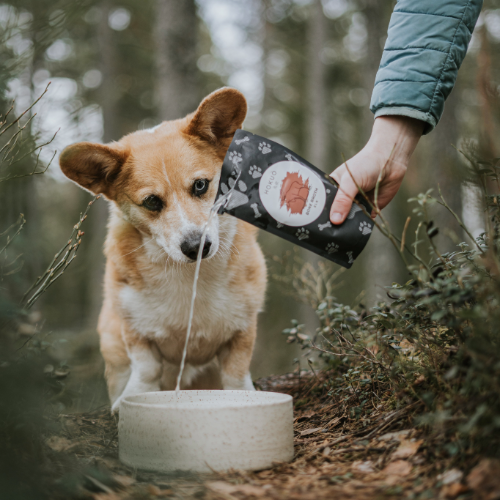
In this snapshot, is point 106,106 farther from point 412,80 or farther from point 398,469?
point 398,469

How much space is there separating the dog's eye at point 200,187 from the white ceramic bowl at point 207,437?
53.8 inches

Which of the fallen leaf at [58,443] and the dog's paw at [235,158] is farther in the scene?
the dog's paw at [235,158]

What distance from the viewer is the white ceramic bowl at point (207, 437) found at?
67.3 inches

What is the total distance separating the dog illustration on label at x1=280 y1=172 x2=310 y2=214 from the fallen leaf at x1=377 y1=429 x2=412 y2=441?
0.97 meters

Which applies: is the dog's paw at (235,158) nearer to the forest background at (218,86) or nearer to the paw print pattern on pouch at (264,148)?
the paw print pattern on pouch at (264,148)

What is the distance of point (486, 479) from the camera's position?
1.20 metres

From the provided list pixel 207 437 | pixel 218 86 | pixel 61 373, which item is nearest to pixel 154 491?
pixel 207 437

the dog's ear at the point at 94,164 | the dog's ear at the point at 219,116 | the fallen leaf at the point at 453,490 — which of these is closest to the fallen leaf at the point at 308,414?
the fallen leaf at the point at 453,490

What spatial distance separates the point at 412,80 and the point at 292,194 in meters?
0.73

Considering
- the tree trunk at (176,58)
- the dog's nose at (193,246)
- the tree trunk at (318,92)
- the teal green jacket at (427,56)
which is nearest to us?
the teal green jacket at (427,56)

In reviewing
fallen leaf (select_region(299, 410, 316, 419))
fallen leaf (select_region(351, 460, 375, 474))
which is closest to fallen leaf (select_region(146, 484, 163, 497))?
fallen leaf (select_region(351, 460, 375, 474))

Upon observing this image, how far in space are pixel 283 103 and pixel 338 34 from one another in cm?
214

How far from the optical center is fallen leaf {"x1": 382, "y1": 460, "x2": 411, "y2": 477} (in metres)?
1.46

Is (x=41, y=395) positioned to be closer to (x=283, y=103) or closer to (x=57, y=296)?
(x=57, y=296)
